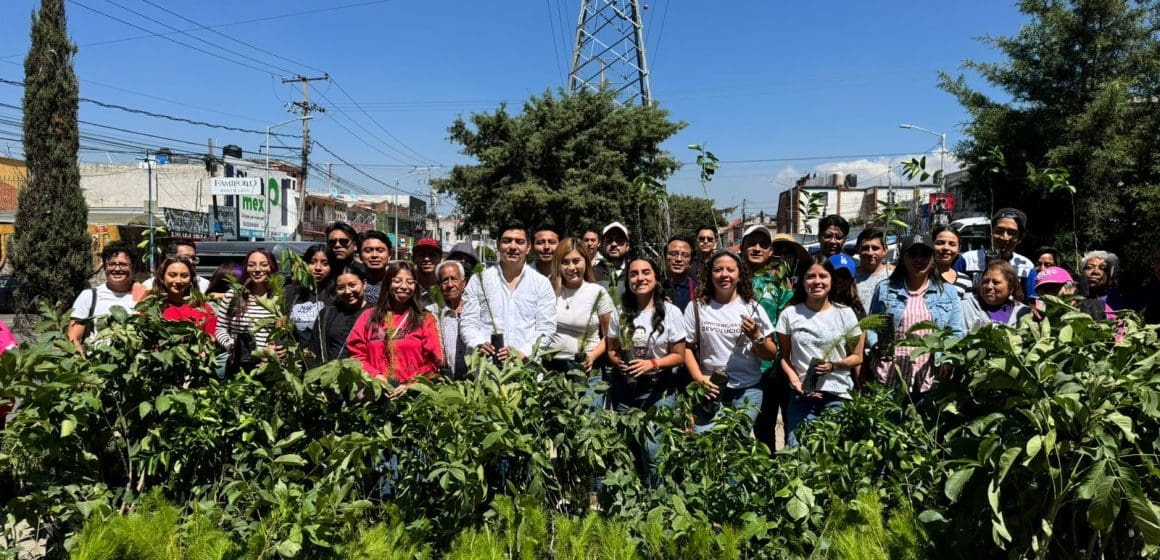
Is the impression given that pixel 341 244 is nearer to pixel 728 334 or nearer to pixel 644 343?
pixel 644 343

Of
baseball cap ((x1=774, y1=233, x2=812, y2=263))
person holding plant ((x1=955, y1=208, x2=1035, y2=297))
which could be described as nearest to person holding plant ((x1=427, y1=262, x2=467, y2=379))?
baseball cap ((x1=774, y1=233, x2=812, y2=263))

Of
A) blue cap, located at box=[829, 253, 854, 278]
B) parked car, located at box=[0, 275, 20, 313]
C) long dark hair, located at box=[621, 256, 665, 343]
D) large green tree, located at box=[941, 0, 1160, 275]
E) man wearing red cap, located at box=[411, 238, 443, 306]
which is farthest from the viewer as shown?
parked car, located at box=[0, 275, 20, 313]

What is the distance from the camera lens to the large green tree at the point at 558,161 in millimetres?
21781

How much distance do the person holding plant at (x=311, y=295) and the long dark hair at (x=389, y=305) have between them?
0.33m

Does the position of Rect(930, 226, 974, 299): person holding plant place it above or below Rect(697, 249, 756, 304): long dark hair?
above

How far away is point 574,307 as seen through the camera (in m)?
4.20

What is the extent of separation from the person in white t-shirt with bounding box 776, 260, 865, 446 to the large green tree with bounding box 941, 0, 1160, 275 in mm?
5573

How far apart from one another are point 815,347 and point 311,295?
3.12 metres

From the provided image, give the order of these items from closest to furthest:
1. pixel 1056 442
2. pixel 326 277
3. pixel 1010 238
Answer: pixel 1056 442
pixel 326 277
pixel 1010 238

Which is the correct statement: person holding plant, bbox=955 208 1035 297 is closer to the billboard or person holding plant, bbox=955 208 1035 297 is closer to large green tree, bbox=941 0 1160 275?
large green tree, bbox=941 0 1160 275

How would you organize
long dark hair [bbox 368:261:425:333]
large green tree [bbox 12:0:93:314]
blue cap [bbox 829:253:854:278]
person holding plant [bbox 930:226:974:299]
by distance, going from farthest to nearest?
large green tree [bbox 12:0:93:314] → person holding plant [bbox 930:226:974:299] → blue cap [bbox 829:253:854:278] → long dark hair [bbox 368:261:425:333]

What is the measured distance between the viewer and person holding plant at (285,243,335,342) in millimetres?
4154

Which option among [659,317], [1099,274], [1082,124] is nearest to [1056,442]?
[659,317]

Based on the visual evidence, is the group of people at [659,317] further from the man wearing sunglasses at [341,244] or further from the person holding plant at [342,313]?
the man wearing sunglasses at [341,244]
